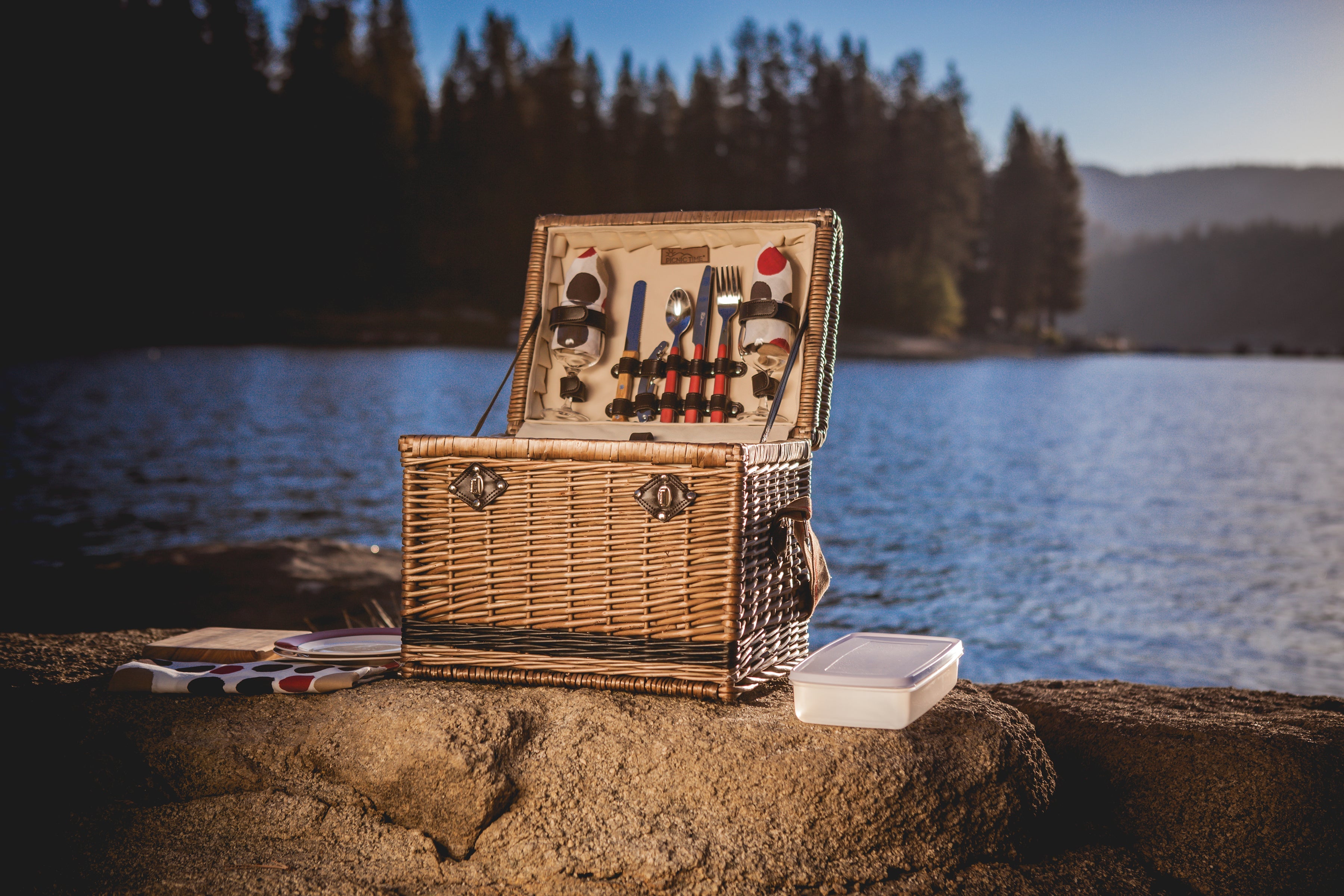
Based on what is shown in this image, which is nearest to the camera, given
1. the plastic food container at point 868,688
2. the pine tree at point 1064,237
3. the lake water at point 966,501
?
the plastic food container at point 868,688

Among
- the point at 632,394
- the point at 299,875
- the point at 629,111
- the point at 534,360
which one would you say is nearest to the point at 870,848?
the point at 299,875

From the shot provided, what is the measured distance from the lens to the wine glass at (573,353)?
146 inches

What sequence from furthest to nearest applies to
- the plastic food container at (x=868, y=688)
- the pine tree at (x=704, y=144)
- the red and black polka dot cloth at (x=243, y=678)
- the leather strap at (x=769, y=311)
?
the pine tree at (x=704, y=144)
the leather strap at (x=769, y=311)
the red and black polka dot cloth at (x=243, y=678)
the plastic food container at (x=868, y=688)

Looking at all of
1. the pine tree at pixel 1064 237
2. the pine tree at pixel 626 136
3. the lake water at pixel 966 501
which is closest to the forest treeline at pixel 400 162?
the pine tree at pixel 626 136

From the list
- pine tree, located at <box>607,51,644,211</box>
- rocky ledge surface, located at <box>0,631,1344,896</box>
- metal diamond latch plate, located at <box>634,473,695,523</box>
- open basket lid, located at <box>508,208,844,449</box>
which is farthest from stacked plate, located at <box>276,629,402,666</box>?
pine tree, located at <box>607,51,644,211</box>

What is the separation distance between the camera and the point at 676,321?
3740mm

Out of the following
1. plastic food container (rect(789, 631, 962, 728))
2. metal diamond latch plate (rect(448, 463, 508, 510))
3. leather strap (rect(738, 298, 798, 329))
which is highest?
leather strap (rect(738, 298, 798, 329))

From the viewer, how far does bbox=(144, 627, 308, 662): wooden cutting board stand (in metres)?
3.15

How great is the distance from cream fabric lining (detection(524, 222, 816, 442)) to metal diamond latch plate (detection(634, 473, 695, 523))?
95 centimetres

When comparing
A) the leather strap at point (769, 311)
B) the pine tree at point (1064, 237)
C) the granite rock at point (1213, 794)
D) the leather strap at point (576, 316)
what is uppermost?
the pine tree at point (1064, 237)

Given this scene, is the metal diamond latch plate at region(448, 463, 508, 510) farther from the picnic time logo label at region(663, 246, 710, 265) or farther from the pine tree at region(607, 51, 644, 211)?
A: the pine tree at region(607, 51, 644, 211)

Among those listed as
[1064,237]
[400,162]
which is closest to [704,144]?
[400,162]

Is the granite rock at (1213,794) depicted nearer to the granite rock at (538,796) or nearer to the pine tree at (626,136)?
the granite rock at (538,796)

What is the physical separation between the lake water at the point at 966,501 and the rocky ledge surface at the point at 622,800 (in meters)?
4.00
